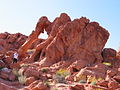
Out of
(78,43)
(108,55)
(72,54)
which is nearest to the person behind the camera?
(72,54)

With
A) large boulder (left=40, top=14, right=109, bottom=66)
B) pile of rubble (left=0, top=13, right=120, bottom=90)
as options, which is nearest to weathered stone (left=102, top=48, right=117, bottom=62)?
pile of rubble (left=0, top=13, right=120, bottom=90)

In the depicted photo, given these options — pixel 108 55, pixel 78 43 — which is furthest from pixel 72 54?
pixel 108 55

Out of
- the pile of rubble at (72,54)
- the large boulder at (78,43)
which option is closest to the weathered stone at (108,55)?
the pile of rubble at (72,54)

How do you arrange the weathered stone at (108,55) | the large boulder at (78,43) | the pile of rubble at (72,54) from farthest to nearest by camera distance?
1. the weathered stone at (108,55)
2. the large boulder at (78,43)
3. the pile of rubble at (72,54)

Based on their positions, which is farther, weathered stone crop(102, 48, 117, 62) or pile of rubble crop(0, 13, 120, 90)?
weathered stone crop(102, 48, 117, 62)

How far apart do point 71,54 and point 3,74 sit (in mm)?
11807

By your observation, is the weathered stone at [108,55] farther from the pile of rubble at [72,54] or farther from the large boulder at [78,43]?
the large boulder at [78,43]

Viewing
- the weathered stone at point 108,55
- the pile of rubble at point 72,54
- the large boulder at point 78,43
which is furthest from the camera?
the weathered stone at point 108,55

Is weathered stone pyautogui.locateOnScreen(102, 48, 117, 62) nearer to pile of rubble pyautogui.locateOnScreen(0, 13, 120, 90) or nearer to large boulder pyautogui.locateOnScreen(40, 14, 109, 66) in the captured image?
pile of rubble pyautogui.locateOnScreen(0, 13, 120, 90)

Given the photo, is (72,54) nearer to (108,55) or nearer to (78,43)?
(78,43)

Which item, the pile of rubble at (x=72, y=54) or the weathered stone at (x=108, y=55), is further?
the weathered stone at (x=108, y=55)

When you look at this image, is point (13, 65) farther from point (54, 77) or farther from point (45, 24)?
point (45, 24)

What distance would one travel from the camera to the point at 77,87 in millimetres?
15523

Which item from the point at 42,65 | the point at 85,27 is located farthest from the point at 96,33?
the point at 42,65
